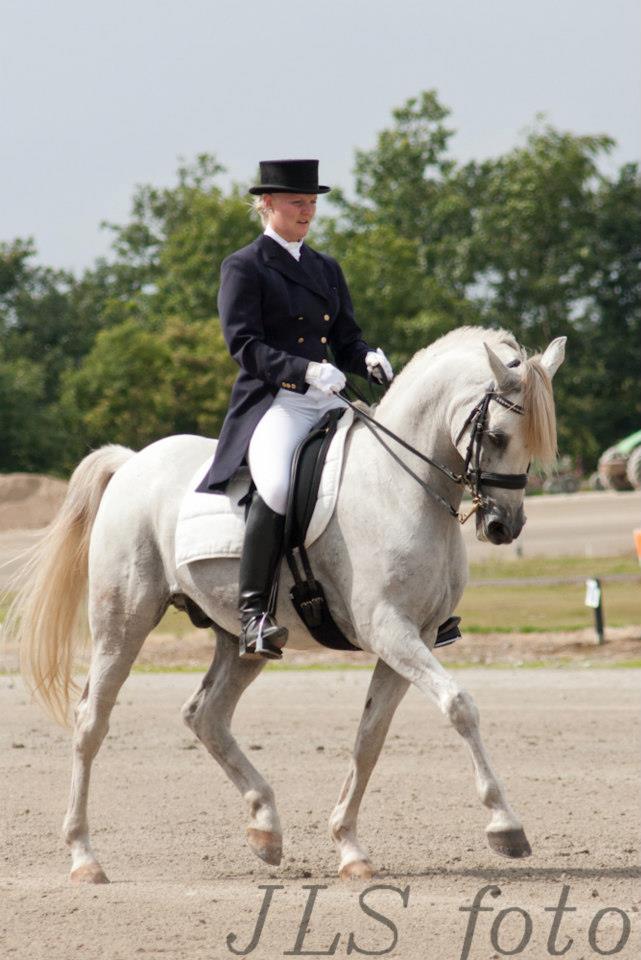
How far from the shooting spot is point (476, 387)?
5875 mm

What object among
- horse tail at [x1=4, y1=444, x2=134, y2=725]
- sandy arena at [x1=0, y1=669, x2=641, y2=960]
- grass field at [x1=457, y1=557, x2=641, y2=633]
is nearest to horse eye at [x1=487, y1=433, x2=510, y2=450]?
sandy arena at [x1=0, y1=669, x2=641, y2=960]

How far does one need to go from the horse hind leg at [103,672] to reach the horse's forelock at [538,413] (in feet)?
6.54

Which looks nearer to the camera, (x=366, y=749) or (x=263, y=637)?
(x=263, y=637)

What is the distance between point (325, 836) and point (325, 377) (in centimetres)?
232

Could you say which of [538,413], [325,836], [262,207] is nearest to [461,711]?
[538,413]

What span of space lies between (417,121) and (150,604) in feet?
181

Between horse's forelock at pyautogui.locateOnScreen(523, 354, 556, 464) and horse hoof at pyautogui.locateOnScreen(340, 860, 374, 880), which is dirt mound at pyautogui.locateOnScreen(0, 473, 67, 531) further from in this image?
horse's forelock at pyautogui.locateOnScreen(523, 354, 556, 464)

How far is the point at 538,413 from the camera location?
5.62 meters

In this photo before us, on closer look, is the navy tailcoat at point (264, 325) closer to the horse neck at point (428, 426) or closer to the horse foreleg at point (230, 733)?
the horse neck at point (428, 426)

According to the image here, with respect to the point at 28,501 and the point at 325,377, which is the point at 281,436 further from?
the point at 28,501

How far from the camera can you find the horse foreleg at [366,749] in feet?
20.2

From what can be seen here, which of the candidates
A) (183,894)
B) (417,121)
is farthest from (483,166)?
(183,894)

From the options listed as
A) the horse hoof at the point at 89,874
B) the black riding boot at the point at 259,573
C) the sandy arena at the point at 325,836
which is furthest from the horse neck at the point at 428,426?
the horse hoof at the point at 89,874

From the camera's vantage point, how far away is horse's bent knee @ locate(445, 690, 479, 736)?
5496mm
